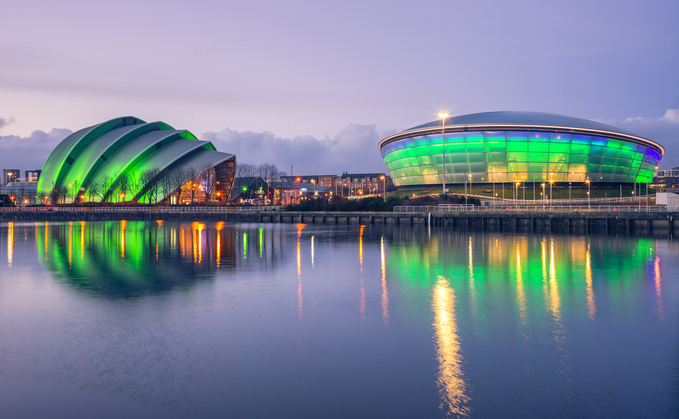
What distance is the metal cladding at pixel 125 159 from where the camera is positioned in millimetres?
97688

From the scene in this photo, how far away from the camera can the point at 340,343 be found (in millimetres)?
8812

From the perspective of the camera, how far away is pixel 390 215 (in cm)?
5800

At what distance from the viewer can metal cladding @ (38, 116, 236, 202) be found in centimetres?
9769

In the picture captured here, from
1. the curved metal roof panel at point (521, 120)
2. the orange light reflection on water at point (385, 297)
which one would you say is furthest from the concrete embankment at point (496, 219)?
the orange light reflection on water at point (385, 297)

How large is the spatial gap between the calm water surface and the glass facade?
62.7m

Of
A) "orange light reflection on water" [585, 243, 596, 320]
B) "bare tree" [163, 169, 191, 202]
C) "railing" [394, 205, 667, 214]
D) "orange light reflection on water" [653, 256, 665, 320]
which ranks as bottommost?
"orange light reflection on water" [653, 256, 665, 320]

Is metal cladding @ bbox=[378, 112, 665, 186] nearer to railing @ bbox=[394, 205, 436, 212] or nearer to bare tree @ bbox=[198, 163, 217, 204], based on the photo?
railing @ bbox=[394, 205, 436, 212]

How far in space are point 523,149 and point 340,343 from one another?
249ft

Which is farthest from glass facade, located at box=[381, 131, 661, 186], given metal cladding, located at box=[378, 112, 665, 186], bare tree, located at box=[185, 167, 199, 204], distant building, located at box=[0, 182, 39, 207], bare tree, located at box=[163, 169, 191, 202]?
distant building, located at box=[0, 182, 39, 207]

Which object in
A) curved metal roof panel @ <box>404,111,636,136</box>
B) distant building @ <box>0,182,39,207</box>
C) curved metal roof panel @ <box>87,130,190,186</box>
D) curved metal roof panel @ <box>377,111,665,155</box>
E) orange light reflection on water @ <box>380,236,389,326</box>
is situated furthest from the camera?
distant building @ <box>0,182,39,207</box>

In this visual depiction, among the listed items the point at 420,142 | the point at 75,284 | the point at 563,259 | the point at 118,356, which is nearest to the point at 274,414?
the point at 118,356

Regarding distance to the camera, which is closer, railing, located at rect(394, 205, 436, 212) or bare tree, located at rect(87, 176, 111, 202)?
railing, located at rect(394, 205, 436, 212)

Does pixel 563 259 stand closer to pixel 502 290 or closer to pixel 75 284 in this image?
pixel 502 290

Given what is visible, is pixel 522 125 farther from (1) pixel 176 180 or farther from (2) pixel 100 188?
(2) pixel 100 188
